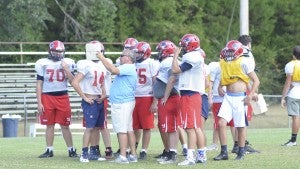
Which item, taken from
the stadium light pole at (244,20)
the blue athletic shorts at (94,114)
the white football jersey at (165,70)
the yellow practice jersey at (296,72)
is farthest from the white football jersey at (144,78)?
the stadium light pole at (244,20)

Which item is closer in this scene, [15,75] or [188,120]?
[188,120]

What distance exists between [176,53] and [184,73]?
37cm

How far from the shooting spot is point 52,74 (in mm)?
15469

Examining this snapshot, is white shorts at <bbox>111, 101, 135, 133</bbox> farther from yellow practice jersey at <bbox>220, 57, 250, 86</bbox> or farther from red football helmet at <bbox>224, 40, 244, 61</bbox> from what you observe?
red football helmet at <bbox>224, 40, 244, 61</bbox>

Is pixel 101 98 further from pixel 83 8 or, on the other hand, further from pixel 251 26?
pixel 251 26

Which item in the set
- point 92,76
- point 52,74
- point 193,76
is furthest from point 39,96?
point 193,76

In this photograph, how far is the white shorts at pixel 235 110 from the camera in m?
14.6

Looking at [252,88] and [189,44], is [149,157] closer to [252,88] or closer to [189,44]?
[252,88]

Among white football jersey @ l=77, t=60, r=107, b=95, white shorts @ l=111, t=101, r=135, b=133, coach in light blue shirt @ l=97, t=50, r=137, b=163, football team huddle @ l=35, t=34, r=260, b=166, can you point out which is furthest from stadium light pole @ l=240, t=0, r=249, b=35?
white shorts @ l=111, t=101, r=135, b=133

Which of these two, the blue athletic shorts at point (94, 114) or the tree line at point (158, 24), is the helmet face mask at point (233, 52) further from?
the tree line at point (158, 24)

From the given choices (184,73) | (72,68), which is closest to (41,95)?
(72,68)

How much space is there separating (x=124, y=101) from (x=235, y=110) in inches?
73.8

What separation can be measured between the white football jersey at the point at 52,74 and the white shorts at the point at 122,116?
1.37 m

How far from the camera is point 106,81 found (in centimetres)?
1512
